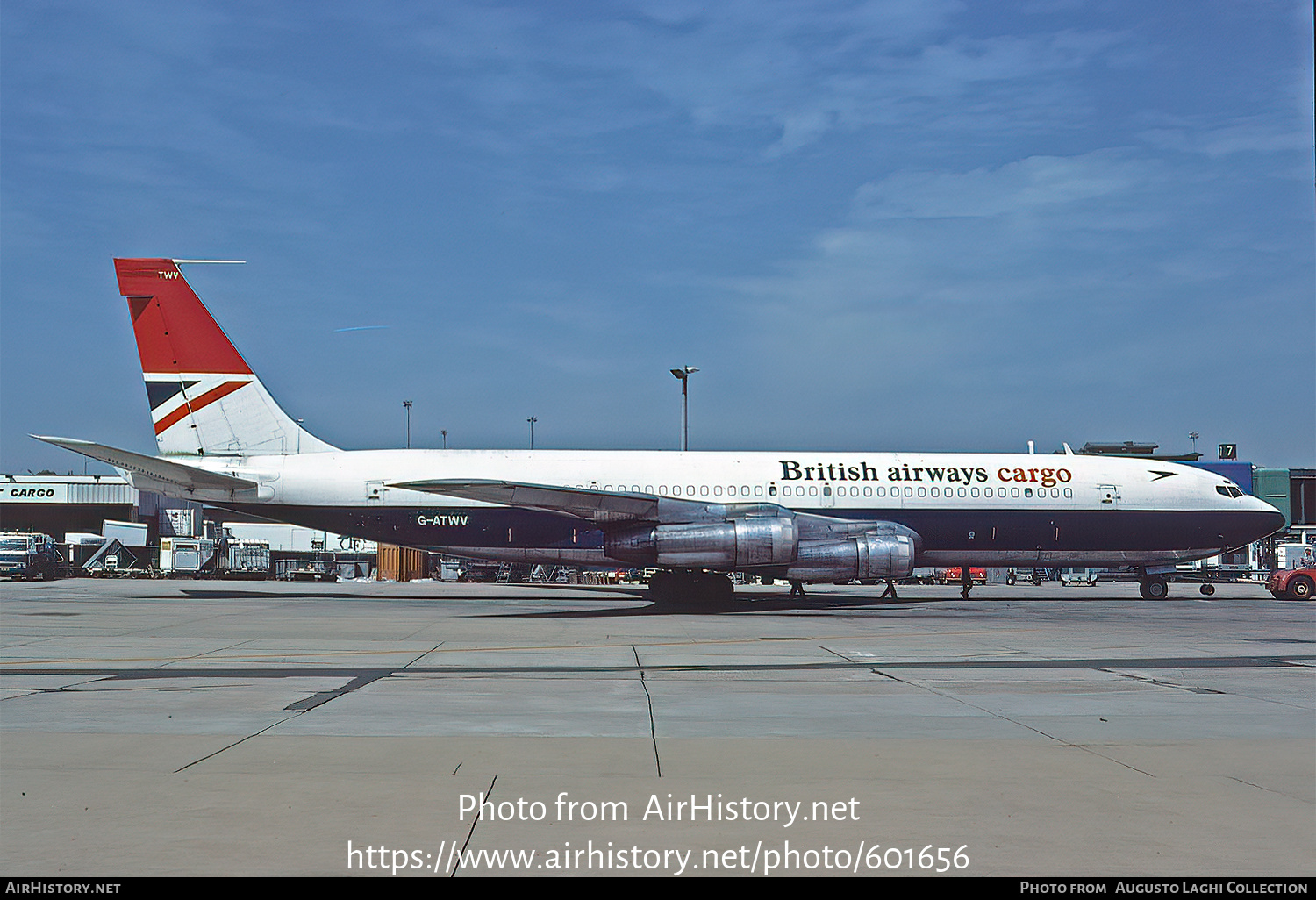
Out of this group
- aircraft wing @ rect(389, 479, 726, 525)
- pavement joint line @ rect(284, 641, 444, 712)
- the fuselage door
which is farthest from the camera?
the fuselage door

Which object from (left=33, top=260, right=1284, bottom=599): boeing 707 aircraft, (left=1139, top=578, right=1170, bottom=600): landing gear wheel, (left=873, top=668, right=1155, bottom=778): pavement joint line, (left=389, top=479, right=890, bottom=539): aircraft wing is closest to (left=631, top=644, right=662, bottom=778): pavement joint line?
(left=873, top=668, right=1155, bottom=778): pavement joint line

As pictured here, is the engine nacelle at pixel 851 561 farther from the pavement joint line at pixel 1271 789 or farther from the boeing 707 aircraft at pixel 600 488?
the pavement joint line at pixel 1271 789

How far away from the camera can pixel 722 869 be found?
5.12 m

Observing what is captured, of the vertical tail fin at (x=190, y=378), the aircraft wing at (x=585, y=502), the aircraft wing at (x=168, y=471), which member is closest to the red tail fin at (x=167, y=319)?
the vertical tail fin at (x=190, y=378)

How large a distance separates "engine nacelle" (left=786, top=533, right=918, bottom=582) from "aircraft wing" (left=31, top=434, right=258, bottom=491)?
16.2 m

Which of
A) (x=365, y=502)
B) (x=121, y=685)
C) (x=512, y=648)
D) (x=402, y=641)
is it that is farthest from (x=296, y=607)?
(x=121, y=685)

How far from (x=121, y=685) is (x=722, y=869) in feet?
30.5

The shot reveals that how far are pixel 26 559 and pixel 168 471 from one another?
20874 mm

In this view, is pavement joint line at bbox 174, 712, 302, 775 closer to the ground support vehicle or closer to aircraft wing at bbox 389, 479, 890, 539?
aircraft wing at bbox 389, 479, 890, 539

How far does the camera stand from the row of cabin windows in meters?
31.3

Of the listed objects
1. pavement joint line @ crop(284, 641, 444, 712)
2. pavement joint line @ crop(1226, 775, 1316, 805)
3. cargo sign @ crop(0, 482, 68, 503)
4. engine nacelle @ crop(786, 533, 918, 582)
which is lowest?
pavement joint line @ crop(1226, 775, 1316, 805)

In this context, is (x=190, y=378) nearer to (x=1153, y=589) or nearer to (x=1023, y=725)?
(x=1023, y=725)

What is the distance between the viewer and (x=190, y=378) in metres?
31.9

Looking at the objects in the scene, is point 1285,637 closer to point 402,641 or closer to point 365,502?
point 402,641
